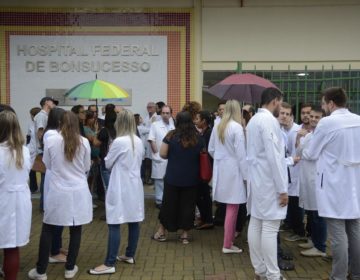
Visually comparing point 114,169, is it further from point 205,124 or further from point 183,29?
point 183,29

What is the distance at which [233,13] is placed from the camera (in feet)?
37.3

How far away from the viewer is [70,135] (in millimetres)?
4984

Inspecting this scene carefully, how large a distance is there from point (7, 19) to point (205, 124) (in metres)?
6.20

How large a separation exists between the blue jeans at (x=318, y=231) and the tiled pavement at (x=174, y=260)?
0.64 ft

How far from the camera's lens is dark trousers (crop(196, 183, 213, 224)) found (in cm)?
731

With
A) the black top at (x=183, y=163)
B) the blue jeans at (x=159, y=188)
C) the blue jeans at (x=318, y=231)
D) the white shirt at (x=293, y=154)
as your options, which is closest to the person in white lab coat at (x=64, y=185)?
the black top at (x=183, y=163)

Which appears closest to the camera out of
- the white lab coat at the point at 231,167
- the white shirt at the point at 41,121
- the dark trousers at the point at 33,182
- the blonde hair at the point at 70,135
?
the blonde hair at the point at 70,135

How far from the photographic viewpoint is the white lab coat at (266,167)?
4.66m

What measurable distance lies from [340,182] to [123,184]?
7.34ft

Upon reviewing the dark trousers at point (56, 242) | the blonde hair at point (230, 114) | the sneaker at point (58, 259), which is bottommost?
the sneaker at point (58, 259)

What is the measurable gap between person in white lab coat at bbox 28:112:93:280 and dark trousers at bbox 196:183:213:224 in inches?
100

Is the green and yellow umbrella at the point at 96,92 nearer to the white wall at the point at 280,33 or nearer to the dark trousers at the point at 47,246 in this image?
the dark trousers at the point at 47,246

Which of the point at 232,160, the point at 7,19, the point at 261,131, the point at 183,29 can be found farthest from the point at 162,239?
the point at 7,19

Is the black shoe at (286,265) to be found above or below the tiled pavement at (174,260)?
above
